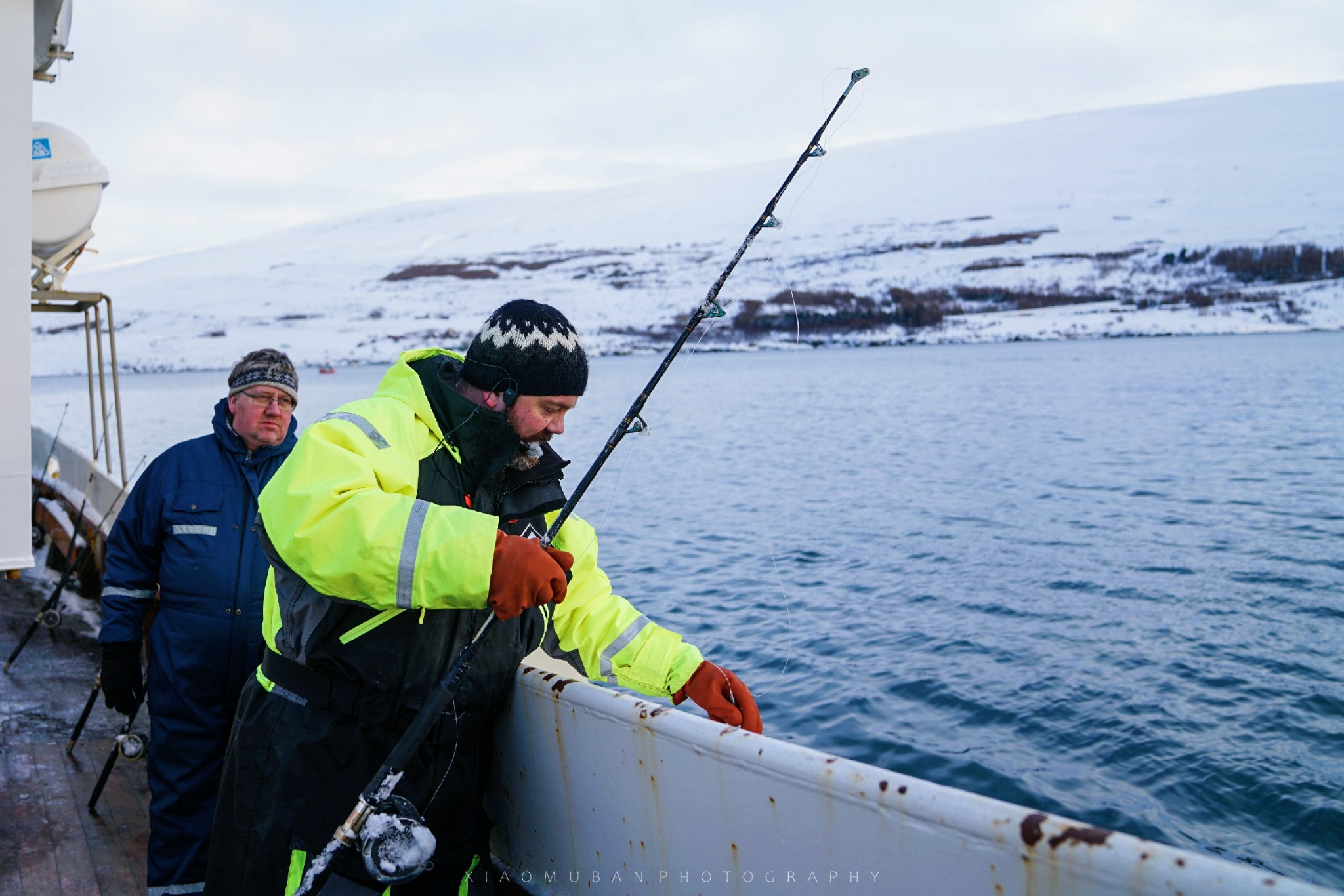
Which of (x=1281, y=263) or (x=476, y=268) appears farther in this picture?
(x=476, y=268)

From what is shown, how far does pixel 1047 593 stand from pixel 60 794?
8272 mm

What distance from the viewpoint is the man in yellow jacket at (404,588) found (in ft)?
6.10

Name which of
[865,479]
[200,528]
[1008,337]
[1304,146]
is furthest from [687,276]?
[200,528]

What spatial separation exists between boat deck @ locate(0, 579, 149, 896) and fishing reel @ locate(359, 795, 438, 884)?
169 cm

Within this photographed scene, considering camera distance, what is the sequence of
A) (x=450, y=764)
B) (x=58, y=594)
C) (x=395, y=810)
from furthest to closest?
(x=58, y=594) < (x=450, y=764) < (x=395, y=810)

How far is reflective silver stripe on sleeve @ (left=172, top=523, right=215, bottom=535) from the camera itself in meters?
3.22

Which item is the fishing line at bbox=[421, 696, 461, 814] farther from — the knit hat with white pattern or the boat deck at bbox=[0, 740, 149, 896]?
the boat deck at bbox=[0, 740, 149, 896]

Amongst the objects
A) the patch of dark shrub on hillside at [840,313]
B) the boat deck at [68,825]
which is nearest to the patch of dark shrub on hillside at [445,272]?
the patch of dark shrub on hillside at [840,313]

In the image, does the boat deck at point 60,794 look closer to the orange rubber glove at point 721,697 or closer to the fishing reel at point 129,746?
the fishing reel at point 129,746

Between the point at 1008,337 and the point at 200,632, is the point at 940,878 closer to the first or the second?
the point at 200,632

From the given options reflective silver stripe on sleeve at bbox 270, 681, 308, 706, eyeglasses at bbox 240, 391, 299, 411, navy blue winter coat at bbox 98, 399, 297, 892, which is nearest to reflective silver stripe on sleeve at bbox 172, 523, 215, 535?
navy blue winter coat at bbox 98, 399, 297, 892

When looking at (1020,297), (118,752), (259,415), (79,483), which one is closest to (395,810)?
(259,415)

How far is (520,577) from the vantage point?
1.88 m

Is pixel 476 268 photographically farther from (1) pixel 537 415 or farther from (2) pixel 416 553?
(2) pixel 416 553
